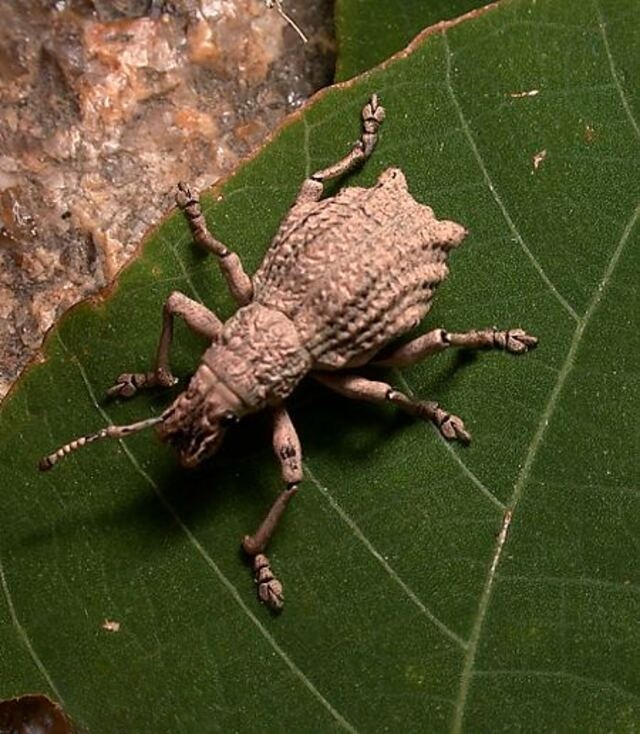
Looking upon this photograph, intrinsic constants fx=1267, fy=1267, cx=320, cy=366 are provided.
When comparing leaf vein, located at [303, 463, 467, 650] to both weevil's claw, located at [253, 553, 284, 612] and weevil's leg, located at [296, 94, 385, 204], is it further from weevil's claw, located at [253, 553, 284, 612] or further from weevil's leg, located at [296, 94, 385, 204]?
weevil's leg, located at [296, 94, 385, 204]

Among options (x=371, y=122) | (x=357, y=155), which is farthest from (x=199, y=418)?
(x=371, y=122)

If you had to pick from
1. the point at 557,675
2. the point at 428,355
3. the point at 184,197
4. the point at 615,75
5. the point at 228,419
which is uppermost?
the point at 184,197

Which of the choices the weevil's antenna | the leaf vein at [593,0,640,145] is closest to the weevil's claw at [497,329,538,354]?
the leaf vein at [593,0,640,145]

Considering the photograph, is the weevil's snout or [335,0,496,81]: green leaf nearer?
the weevil's snout

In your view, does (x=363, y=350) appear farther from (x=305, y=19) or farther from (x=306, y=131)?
(x=305, y=19)

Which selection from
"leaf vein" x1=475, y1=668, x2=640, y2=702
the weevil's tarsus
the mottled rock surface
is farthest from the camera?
the weevil's tarsus

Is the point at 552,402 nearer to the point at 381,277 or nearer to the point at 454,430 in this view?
the point at 454,430

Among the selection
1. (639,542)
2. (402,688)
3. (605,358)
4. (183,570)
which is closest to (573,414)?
(605,358)
